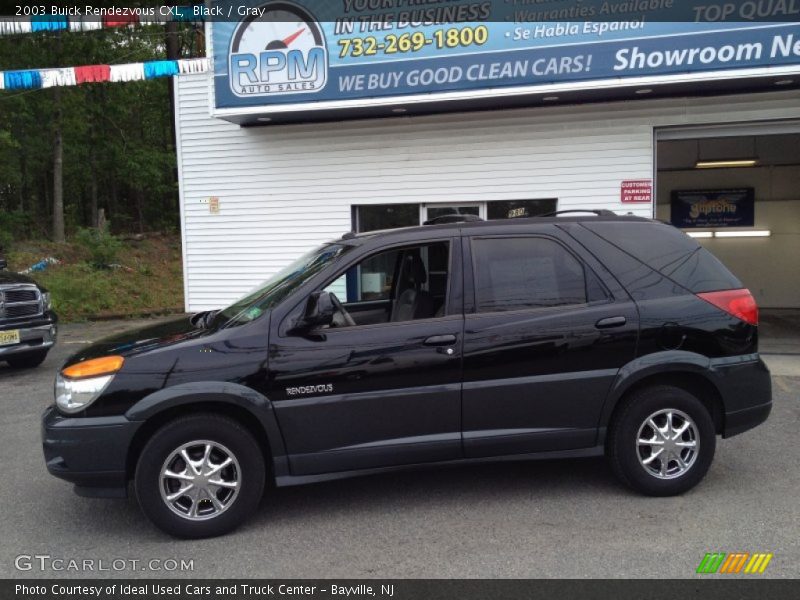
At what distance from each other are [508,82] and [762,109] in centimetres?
371

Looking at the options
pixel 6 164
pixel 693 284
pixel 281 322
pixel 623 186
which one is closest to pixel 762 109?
pixel 623 186

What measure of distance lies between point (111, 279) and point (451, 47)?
11883 mm

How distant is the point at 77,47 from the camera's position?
21703mm

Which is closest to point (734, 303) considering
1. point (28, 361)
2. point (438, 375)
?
point (438, 375)

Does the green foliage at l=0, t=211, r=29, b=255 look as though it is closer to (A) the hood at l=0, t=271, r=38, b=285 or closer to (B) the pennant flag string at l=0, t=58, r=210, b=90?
(B) the pennant flag string at l=0, t=58, r=210, b=90

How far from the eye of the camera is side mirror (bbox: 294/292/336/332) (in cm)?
388

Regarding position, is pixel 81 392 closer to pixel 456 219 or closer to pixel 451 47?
pixel 456 219

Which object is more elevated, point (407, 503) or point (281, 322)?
point (281, 322)

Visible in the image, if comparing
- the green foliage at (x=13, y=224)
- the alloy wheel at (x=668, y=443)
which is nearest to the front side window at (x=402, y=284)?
the alloy wheel at (x=668, y=443)

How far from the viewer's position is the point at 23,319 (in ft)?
28.2

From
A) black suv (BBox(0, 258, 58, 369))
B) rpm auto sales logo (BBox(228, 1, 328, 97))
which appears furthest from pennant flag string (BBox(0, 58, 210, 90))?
black suv (BBox(0, 258, 58, 369))

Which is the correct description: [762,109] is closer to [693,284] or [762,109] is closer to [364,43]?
[364,43]

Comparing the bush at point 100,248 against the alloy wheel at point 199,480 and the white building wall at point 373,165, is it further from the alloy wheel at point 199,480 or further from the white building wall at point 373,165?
the alloy wheel at point 199,480

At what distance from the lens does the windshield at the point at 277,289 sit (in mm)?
4094
